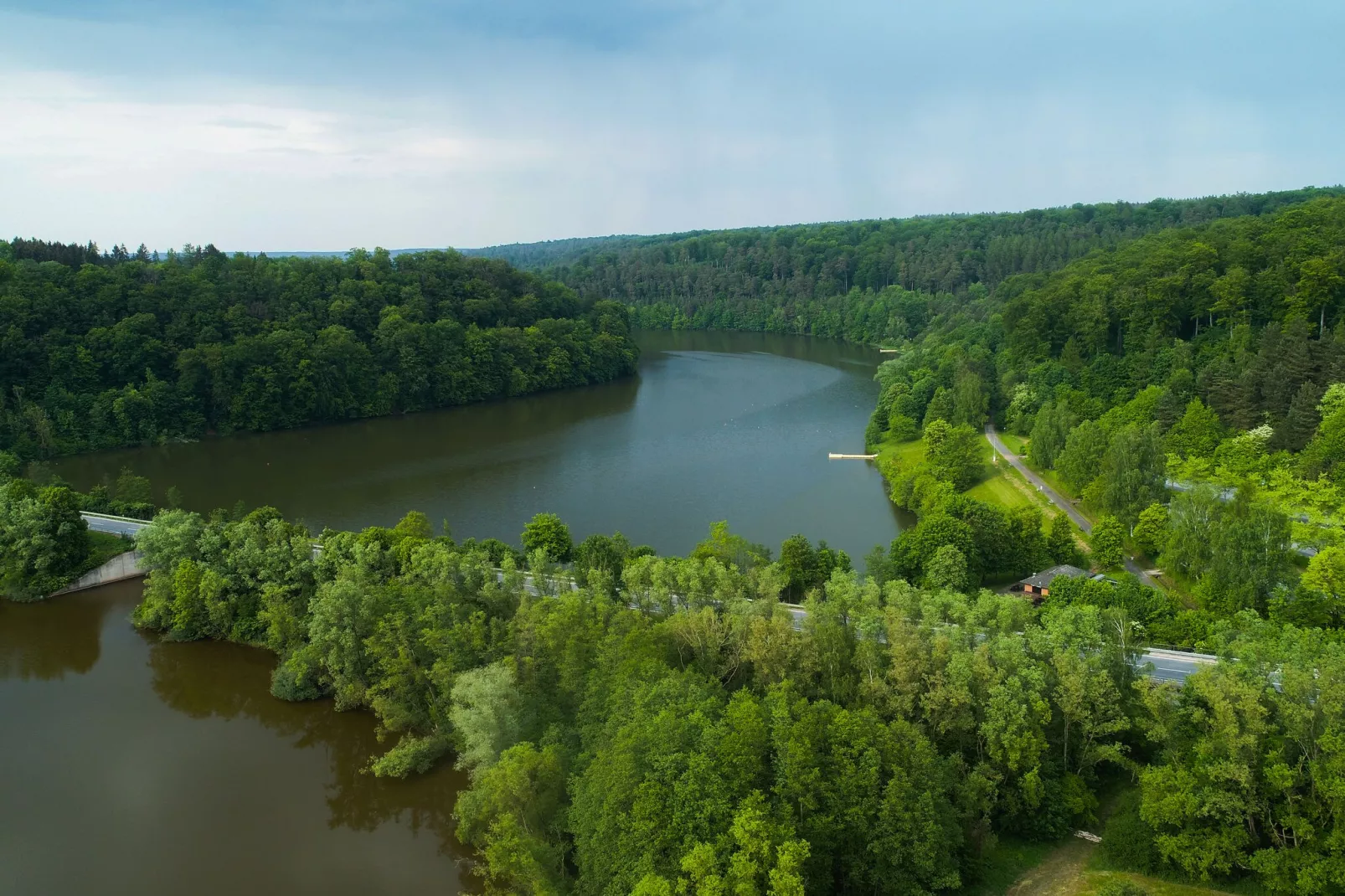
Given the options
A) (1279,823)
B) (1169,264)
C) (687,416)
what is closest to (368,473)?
(687,416)

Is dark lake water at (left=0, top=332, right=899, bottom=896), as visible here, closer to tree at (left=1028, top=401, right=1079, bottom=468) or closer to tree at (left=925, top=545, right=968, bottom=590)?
tree at (left=925, top=545, right=968, bottom=590)

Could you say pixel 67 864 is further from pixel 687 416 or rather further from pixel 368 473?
pixel 687 416

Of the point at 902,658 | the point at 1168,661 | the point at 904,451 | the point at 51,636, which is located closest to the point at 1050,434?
the point at 904,451

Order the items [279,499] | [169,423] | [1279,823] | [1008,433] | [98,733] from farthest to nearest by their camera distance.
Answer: [169,423], [1008,433], [279,499], [98,733], [1279,823]

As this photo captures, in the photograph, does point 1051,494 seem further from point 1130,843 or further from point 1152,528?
point 1130,843

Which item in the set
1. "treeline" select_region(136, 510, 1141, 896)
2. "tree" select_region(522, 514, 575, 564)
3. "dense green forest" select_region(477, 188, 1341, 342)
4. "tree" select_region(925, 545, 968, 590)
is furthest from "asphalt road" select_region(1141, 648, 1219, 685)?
"dense green forest" select_region(477, 188, 1341, 342)

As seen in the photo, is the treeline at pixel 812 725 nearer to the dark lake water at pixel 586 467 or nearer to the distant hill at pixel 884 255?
the dark lake water at pixel 586 467

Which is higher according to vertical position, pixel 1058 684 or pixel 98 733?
pixel 1058 684

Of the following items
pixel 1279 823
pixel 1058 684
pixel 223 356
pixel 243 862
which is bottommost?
pixel 243 862

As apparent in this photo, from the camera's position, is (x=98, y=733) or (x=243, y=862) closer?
(x=243, y=862)
